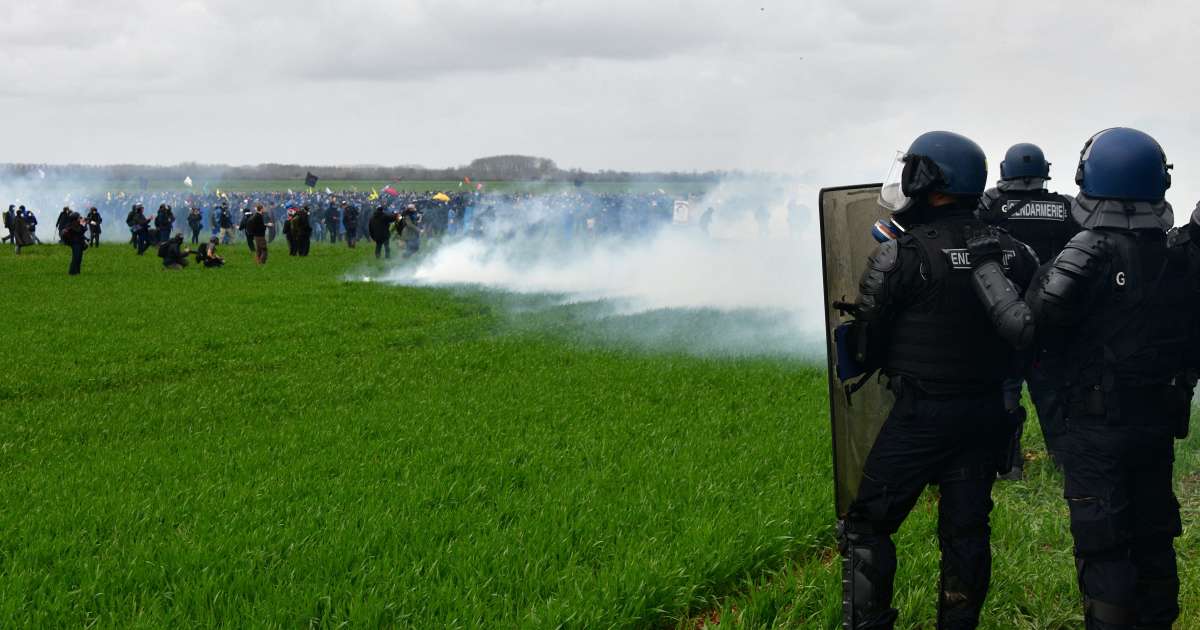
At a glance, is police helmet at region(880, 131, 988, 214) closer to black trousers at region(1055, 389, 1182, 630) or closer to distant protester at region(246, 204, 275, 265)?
black trousers at region(1055, 389, 1182, 630)

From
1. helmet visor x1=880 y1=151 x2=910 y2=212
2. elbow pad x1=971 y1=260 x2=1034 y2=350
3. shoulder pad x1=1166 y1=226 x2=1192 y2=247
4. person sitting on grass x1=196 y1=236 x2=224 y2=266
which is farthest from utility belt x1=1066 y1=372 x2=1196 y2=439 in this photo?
person sitting on grass x1=196 y1=236 x2=224 y2=266

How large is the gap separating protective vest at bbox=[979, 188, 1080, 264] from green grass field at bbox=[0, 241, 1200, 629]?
1.64 m

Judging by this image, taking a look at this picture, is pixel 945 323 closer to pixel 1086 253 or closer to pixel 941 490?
pixel 1086 253

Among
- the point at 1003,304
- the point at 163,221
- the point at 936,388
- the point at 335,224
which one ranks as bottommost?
the point at 936,388

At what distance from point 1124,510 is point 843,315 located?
4.44ft

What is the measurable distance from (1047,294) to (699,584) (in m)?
2.14

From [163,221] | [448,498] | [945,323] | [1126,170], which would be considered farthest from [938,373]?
[163,221]

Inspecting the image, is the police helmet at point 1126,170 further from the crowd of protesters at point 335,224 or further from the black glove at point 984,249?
the crowd of protesters at point 335,224

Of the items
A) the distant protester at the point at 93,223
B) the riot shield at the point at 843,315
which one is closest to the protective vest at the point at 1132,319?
the riot shield at the point at 843,315

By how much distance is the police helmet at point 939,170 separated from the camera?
4.08m

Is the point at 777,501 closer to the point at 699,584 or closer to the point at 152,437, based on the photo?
the point at 699,584

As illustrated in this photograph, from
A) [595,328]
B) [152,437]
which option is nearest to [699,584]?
[152,437]

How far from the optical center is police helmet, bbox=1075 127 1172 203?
400 cm

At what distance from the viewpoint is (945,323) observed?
13.1 ft
